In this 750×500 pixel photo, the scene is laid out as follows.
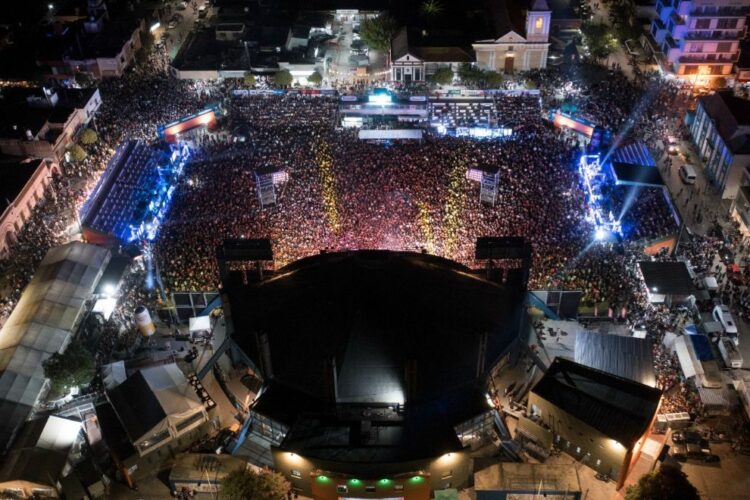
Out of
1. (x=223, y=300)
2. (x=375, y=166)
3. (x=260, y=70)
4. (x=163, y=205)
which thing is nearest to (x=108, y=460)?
(x=223, y=300)

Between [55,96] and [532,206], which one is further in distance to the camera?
[55,96]

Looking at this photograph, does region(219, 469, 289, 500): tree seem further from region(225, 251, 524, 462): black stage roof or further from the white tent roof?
the white tent roof

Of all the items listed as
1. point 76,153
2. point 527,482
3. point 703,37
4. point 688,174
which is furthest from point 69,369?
point 703,37

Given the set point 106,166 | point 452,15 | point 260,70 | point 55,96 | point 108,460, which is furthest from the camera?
point 452,15

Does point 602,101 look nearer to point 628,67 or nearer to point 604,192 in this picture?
point 628,67

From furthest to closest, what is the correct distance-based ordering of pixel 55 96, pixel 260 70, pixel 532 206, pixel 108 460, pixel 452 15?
pixel 452 15 < pixel 260 70 < pixel 55 96 < pixel 532 206 < pixel 108 460

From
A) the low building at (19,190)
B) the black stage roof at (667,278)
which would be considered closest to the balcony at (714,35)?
the black stage roof at (667,278)
